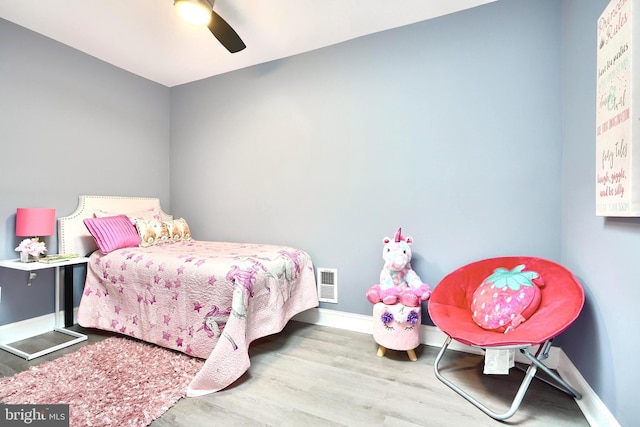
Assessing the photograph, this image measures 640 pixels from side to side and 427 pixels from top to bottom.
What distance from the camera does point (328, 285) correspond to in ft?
8.26

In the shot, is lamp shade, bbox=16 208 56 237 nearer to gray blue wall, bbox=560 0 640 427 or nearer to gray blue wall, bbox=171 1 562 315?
gray blue wall, bbox=171 1 562 315

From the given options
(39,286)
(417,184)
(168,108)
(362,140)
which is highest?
(168,108)

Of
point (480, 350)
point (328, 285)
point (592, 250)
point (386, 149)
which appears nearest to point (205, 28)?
point (386, 149)

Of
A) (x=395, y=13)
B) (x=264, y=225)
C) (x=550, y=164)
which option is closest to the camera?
(x=550, y=164)

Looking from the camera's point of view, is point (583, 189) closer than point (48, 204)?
Yes

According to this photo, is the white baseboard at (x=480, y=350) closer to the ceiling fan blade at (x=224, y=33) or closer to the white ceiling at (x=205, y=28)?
the ceiling fan blade at (x=224, y=33)

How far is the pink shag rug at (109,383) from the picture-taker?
1364 millimetres

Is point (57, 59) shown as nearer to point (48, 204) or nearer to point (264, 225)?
point (48, 204)

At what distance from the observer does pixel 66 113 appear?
2.49 meters

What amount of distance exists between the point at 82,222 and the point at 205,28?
2.01m

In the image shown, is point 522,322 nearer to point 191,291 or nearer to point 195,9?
point 191,291

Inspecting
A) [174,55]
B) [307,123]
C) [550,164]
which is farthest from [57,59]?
[550,164]

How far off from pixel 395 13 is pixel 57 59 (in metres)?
2.87

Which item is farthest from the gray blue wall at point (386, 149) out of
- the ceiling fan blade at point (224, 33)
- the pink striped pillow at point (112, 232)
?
the ceiling fan blade at point (224, 33)
